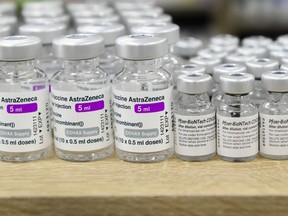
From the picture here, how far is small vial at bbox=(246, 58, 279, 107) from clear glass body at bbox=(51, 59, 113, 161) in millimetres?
198

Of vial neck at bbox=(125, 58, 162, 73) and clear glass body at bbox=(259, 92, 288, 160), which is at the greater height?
vial neck at bbox=(125, 58, 162, 73)

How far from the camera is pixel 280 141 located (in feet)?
2.92

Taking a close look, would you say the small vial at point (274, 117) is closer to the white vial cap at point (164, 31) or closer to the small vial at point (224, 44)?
the white vial cap at point (164, 31)

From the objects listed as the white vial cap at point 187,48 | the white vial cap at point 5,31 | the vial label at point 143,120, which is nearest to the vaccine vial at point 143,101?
the vial label at point 143,120

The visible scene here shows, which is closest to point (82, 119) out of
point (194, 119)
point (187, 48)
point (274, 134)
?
point (194, 119)

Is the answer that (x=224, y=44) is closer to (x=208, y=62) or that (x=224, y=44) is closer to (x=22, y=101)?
(x=208, y=62)

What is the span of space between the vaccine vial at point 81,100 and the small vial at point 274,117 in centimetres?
20

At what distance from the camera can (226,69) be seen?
3.11 ft

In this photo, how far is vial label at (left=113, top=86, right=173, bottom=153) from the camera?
34.1 inches

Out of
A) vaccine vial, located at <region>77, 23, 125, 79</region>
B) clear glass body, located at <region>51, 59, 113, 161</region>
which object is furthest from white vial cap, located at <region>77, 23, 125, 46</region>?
clear glass body, located at <region>51, 59, 113, 161</region>

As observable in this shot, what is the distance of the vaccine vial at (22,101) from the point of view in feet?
2.87

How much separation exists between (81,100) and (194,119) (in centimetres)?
14

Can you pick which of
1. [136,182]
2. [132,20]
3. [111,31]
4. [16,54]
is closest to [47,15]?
[132,20]

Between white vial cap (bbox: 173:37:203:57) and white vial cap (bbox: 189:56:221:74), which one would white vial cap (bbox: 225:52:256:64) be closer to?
white vial cap (bbox: 189:56:221:74)
